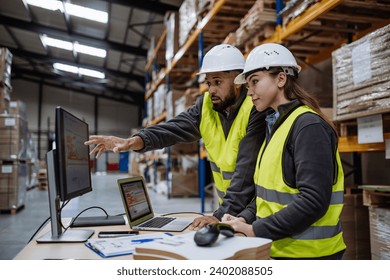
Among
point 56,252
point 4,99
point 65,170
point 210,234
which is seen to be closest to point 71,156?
point 65,170

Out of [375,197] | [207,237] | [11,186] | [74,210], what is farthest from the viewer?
[11,186]

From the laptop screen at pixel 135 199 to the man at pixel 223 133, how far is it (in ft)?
0.68

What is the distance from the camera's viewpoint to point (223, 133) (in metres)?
2.38

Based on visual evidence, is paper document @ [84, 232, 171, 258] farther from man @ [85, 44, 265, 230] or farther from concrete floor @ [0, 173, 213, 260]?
concrete floor @ [0, 173, 213, 260]

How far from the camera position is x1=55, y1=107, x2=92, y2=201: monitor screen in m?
1.66

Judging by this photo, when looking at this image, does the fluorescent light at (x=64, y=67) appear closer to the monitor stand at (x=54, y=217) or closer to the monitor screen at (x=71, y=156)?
the monitor screen at (x=71, y=156)

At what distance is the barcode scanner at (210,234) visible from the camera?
4.08 ft

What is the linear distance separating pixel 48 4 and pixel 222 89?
1430 millimetres

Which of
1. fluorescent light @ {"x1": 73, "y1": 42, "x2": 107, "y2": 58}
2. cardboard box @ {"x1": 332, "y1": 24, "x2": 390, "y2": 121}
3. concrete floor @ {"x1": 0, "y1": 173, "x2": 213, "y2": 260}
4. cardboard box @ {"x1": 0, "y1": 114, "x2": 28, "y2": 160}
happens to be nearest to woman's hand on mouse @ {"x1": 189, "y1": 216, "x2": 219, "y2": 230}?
concrete floor @ {"x1": 0, "y1": 173, "x2": 213, "y2": 260}

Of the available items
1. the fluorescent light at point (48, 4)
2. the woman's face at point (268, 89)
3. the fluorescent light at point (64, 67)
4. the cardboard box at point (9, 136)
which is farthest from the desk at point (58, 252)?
the cardboard box at point (9, 136)

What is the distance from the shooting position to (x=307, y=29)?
A: 4117 mm

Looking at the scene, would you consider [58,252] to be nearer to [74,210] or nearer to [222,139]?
[222,139]
